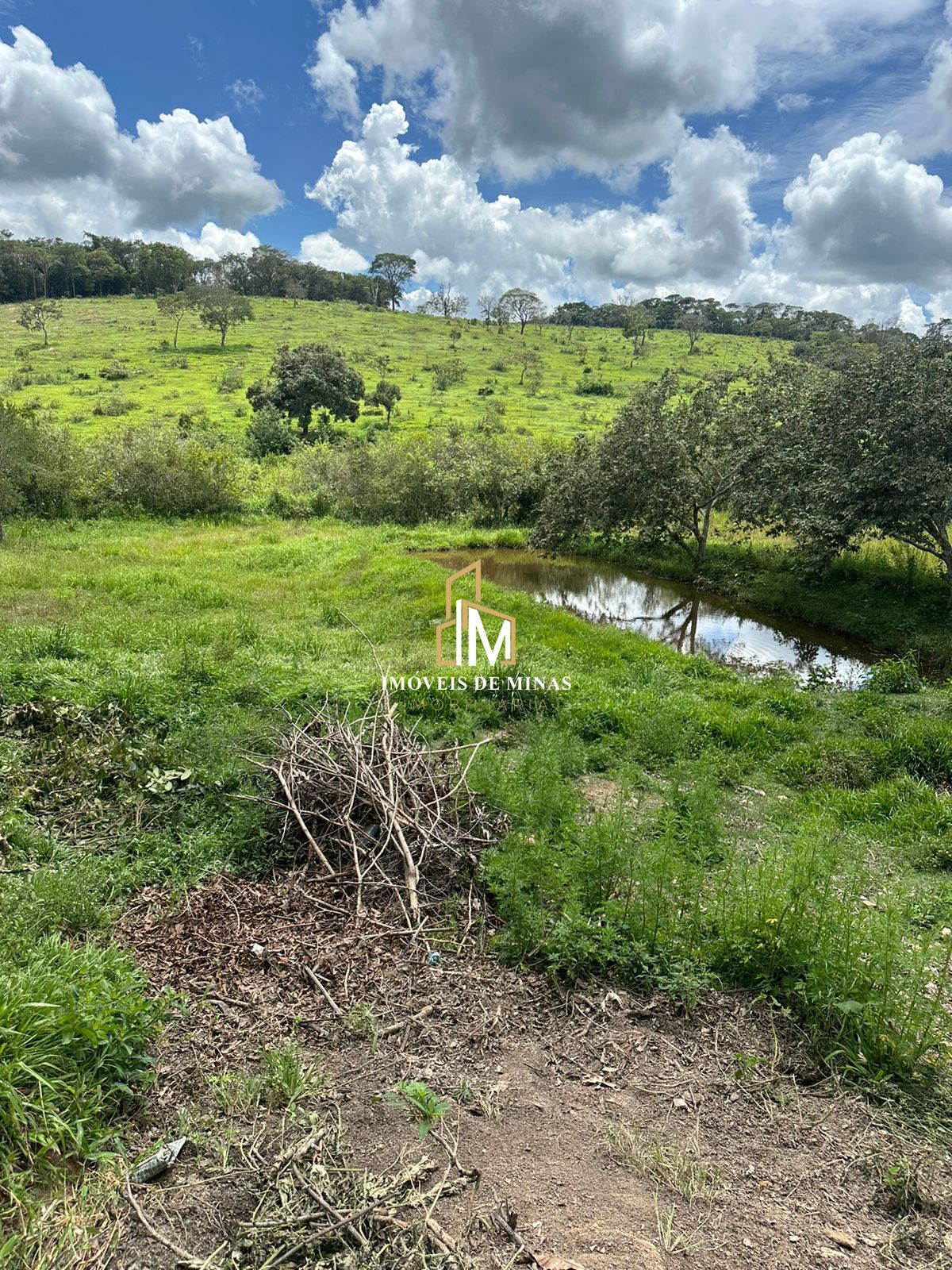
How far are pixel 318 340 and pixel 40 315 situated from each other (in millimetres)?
25252

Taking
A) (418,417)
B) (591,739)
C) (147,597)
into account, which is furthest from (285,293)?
(591,739)

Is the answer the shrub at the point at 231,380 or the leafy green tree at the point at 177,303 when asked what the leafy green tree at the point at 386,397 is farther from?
the leafy green tree at the point at 177,303

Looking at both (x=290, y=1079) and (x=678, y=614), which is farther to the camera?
(x=678, y=614)

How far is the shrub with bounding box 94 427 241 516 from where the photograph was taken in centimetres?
2000

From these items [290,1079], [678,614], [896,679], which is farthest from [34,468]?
[896,679]

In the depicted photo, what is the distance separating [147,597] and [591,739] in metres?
8.95

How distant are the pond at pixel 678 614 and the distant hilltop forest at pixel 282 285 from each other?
5711cm

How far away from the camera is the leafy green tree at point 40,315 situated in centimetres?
5366

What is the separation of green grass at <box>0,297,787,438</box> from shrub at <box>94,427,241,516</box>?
410 inches

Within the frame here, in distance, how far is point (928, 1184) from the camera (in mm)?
2602

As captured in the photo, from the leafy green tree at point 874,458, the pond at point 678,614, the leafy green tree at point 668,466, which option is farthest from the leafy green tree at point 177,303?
the leafy green tree at point 874,458

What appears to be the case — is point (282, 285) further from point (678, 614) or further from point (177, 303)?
point (678, 614)

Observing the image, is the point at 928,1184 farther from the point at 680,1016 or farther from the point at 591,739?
the point at 591,739

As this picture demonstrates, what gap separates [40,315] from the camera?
56.8 metres
